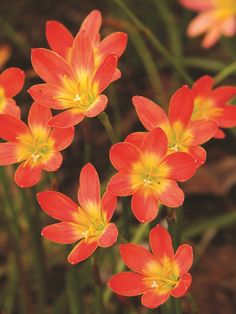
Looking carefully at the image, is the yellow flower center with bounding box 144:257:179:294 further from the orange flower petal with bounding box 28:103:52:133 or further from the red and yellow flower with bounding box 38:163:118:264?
the orange flower petal with bounding box 28:103:52:133

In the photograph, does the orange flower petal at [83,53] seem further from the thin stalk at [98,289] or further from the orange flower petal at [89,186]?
the thin stalk at [98,289]

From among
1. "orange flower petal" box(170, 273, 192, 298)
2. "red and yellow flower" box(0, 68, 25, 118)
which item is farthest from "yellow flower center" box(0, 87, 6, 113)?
"orange flower petal" box(170, 273, 192, 298)

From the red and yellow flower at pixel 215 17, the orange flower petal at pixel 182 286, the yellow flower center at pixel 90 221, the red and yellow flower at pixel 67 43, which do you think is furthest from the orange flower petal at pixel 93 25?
the red and yellow flower at pixel 215 17

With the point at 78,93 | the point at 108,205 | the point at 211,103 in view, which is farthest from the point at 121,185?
the point at 211,103

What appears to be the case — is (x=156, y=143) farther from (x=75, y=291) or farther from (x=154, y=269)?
(x=75, y=291)

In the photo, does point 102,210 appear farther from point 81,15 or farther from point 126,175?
point 81,15

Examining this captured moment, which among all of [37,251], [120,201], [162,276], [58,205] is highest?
[58,205]

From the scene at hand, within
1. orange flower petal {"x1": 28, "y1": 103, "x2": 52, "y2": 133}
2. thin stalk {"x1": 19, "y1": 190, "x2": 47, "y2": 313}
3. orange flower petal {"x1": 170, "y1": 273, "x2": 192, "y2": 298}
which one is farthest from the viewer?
thin stalk {"x1": 19, "y1": 190, "x2": 47, "y2": 313}
